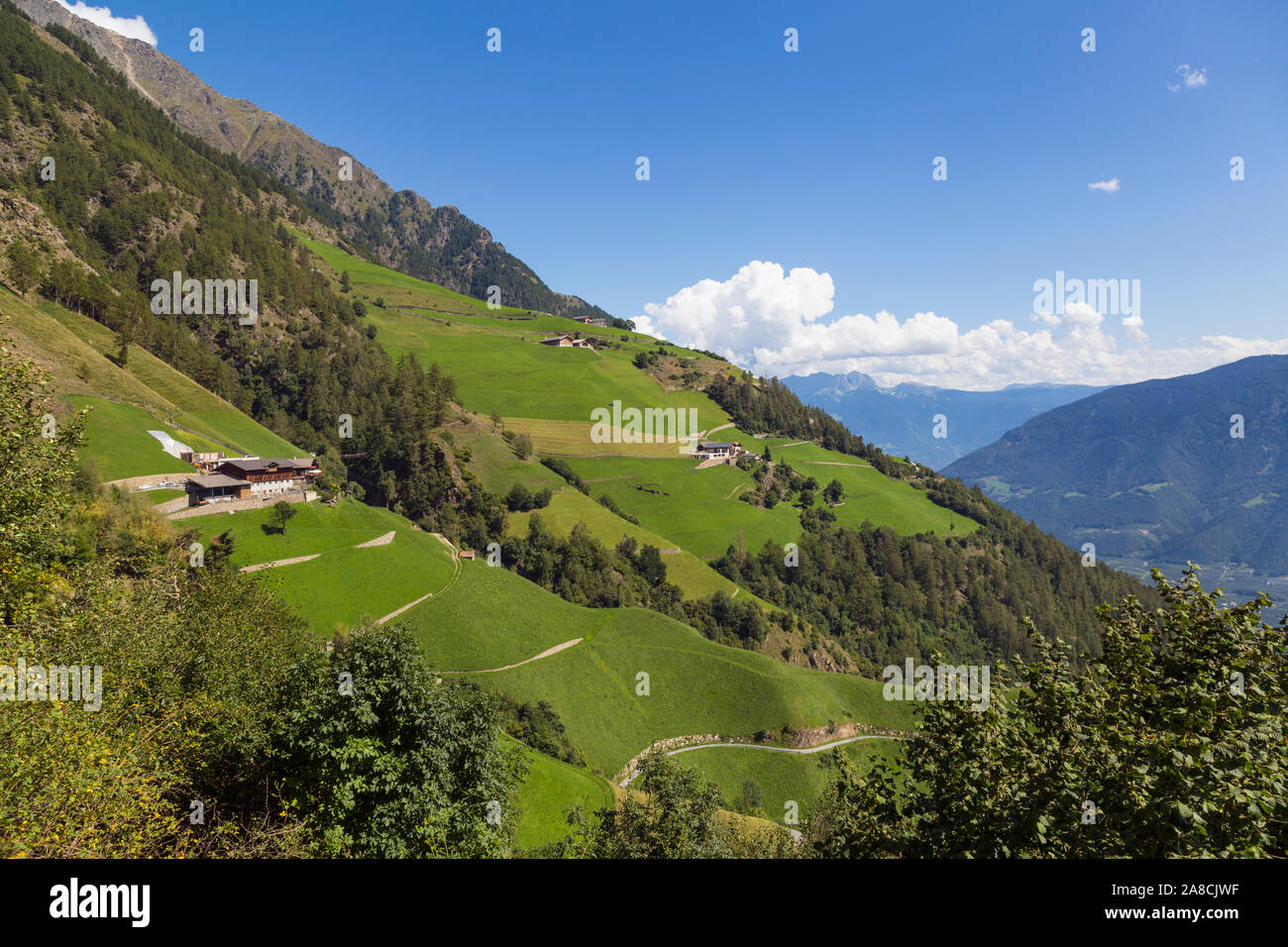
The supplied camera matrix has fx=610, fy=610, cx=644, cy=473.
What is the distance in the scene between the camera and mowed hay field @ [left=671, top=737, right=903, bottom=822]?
78000mm

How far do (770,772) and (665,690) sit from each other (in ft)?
59.7

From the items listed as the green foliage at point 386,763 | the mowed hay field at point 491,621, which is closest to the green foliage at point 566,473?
the mowed hay field at point 491,621

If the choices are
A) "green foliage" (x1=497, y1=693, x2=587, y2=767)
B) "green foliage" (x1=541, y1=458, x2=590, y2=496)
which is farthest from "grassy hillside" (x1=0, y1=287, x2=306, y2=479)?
"green foliage" (x1=497, y1=693, x2=587, y2=767)

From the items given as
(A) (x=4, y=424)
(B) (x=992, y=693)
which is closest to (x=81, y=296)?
(A) (x=4, y=424)

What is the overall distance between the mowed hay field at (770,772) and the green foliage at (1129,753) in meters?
63.7

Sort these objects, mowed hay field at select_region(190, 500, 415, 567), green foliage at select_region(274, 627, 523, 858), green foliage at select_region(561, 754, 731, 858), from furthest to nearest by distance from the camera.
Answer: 1. mowed hay field at select_region(190, 500, 415, 567)
2. green foliage at select_region(561, 754, 731, 858)
3. green foliage at select_region(274, 627, 523, 858)

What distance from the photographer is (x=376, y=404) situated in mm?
164375

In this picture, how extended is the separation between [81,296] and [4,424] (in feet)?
465

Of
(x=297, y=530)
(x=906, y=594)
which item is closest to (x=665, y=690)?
(x=297, y=530)

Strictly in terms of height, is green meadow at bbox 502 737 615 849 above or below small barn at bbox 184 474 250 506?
below

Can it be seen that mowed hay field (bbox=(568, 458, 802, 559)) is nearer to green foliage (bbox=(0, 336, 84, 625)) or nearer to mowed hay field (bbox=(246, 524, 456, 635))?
mowed hay field (bbox=(246, 524, 456, 635))

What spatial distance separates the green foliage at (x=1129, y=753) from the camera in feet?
37.8

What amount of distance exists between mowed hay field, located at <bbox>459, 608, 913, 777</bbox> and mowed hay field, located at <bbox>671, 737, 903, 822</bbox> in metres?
4.00

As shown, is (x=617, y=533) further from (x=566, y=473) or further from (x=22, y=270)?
(x=22, y=270)
